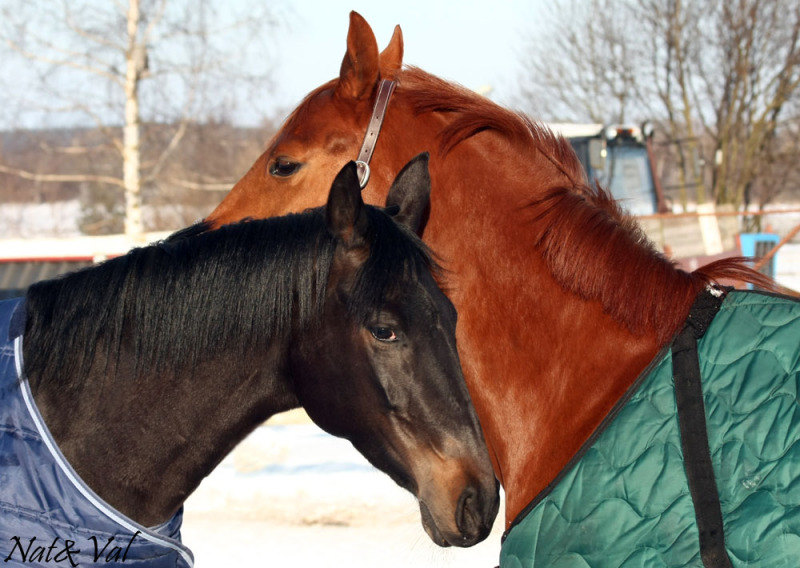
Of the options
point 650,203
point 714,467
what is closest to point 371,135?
point 714,467

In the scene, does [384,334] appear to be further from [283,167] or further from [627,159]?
[627,159]

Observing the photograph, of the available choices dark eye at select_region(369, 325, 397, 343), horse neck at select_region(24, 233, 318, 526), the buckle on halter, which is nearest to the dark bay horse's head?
dark eye at select_region(369, 325, 397, 343)

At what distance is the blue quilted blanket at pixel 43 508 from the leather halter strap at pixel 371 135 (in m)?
0.90

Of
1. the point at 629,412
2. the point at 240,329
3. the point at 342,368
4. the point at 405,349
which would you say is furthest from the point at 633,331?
the point at 240,329

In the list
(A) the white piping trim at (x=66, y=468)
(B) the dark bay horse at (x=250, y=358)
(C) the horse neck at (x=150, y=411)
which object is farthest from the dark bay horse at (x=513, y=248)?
(A) the white piping trim at (x=66, y=468)

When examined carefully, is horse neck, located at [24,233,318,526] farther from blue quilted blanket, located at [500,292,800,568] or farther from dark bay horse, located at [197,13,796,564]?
blue quilted blanket, located at [500,292,800,568]

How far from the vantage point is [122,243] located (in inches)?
251

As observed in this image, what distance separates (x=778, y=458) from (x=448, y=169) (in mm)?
995

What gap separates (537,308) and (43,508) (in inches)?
43.5

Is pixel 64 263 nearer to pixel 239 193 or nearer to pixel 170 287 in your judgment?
pixel 239 193

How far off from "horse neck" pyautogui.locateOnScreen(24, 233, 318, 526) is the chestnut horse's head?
1.64 feet

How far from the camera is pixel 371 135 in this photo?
1975 mm

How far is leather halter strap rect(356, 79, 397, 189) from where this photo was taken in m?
1.95

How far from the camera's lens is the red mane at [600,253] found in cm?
170
